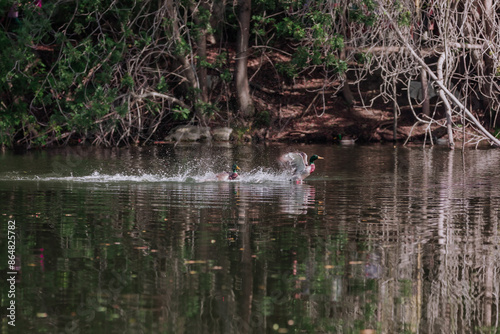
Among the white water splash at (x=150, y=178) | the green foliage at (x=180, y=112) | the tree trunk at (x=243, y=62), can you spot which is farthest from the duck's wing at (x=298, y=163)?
the tree trunk at (x=243, y=62)

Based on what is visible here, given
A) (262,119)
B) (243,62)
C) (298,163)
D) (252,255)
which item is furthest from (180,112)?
(252,255)

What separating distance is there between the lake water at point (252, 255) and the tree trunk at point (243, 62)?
1379 centimetres

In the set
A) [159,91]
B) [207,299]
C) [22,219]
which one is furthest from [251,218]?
[159,91]

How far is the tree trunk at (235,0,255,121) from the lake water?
45.2 ft

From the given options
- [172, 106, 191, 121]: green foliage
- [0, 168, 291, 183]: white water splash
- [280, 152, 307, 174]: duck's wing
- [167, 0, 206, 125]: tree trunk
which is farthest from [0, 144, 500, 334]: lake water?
[172, 106, 191, 121]: green foliage

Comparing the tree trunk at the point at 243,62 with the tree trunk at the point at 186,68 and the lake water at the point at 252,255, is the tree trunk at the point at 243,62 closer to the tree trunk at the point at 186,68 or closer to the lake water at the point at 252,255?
the tree trunk at the point at 186,68

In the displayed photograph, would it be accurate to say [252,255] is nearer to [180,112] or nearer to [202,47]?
[180,112]

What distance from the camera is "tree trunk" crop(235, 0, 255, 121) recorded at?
2965 centimetres

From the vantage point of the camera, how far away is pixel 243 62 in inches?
1194

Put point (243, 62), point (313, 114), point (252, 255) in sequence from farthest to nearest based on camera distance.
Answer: point (313, 114)
point (243, 62)
point (252, 255)

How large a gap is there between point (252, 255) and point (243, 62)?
72.0ft

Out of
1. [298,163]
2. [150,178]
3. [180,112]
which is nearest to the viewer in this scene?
[150,178]

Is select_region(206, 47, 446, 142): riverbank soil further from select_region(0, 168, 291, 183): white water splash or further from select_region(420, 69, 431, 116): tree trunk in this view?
select_region(0, 168, 291, 183): white water splash

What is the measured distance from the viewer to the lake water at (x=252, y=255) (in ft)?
22.5
